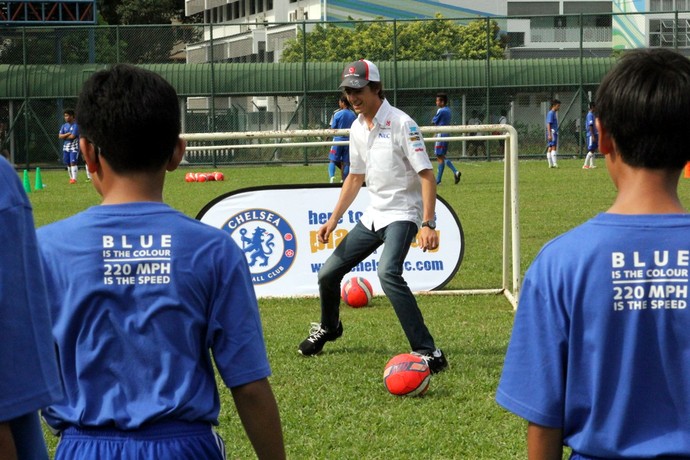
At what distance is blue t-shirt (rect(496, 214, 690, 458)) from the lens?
2420 mm

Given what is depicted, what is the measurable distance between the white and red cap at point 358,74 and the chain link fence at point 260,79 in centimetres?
2795

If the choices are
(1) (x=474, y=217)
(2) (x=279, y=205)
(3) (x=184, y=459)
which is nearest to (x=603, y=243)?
(3) (x=184, y=459)

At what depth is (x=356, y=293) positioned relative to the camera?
10.4 metres

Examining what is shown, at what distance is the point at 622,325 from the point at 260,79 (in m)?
35.5

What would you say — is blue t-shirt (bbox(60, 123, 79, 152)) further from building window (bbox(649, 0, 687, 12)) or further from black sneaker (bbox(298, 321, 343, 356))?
building window (bbox(649, 0, 687, 12))

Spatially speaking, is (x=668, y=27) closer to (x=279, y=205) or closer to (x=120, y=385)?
(x=279, y=205)

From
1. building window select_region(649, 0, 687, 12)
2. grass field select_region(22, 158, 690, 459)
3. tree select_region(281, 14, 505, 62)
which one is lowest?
grass field select_region(22, 158, 690, 459)

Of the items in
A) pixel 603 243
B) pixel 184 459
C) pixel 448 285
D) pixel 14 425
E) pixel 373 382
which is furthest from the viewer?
pixel 448 285

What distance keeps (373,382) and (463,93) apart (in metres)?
30.9

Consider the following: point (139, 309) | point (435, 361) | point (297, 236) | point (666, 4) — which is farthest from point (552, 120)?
point (666, 4)

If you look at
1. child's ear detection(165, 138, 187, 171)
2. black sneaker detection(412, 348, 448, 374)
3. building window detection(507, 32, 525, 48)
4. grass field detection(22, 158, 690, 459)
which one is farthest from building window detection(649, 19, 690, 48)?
child's ear detection(165, 138, 187, 171)

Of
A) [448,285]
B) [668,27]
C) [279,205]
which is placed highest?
[668,27]

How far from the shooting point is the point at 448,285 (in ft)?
37.3

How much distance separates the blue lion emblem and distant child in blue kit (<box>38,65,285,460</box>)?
7800mm
